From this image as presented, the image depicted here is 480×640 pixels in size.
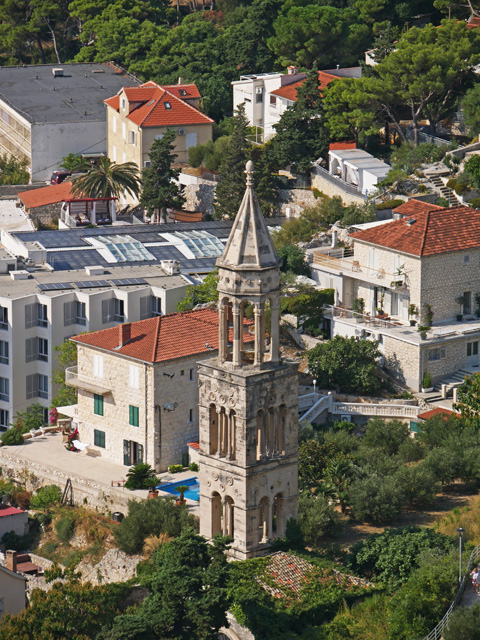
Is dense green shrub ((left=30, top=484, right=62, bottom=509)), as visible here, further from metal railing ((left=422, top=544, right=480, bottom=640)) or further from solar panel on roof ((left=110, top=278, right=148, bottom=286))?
metal railing ((left=422, top=544, right=480, bottom=640))

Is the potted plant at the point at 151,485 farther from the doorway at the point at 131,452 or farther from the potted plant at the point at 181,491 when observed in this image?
the doorway at the point at 131,452

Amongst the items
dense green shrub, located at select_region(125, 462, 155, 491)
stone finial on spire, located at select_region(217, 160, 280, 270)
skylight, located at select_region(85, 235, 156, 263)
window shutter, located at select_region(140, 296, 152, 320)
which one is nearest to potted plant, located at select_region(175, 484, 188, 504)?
dense green shrub, located at select_region(125, 462, 155, 491)

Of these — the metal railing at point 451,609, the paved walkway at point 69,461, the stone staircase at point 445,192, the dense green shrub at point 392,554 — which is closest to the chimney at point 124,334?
the paved walkway at point 69,461

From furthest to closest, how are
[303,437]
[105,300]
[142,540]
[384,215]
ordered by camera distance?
[384,215] < [105,300] < [303,437] < [142,540]

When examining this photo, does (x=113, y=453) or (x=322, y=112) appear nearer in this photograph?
(x=113, y=453)

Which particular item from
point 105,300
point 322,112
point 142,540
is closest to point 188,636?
point 142,540

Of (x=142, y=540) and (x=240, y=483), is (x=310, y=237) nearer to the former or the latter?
(x=142, y=540)

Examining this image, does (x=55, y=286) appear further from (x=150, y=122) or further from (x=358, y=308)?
(x=150, y=122)

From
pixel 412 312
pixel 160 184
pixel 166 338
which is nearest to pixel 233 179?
pixel 160 184
